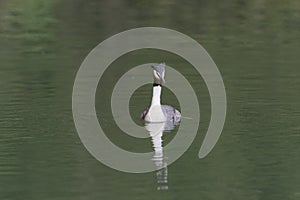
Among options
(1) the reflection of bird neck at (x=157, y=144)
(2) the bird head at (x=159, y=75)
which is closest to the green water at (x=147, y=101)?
(1) the reflection of bird neck at (x=157, y=144)

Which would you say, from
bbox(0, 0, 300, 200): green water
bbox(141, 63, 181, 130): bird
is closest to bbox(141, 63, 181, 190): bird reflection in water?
bbox(141, 63, 181, 130): bird

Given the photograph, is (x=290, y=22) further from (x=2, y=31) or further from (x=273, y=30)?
(x=2, y=31)

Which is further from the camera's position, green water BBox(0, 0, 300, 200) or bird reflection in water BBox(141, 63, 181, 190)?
bird reflection in water BBox(141, 63, 181, 190)

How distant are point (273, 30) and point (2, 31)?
723 cm

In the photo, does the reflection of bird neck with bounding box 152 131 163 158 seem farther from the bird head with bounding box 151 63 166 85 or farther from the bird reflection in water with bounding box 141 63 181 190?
the bird head with bounding box 151 63 166 85

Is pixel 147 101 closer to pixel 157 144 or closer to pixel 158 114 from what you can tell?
pixel 158 114

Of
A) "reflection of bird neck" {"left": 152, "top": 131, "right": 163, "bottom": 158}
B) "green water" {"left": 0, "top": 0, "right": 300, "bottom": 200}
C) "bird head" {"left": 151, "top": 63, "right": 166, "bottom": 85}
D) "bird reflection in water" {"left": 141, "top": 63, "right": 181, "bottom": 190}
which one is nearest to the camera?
"green water" {"left": 0, "top": 0, "right": 300, "bottom": 200}

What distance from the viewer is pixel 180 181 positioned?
1397 cm

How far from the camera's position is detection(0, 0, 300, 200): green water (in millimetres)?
13836

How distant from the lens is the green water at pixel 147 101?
13.8 meters

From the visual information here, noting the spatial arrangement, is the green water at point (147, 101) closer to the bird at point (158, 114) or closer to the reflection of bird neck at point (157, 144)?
the reflection of bird neck at point (157, 144)

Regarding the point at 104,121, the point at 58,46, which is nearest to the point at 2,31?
the point at 58,46

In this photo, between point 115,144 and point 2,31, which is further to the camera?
point 2,31

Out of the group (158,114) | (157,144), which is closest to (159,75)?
(158,114)
